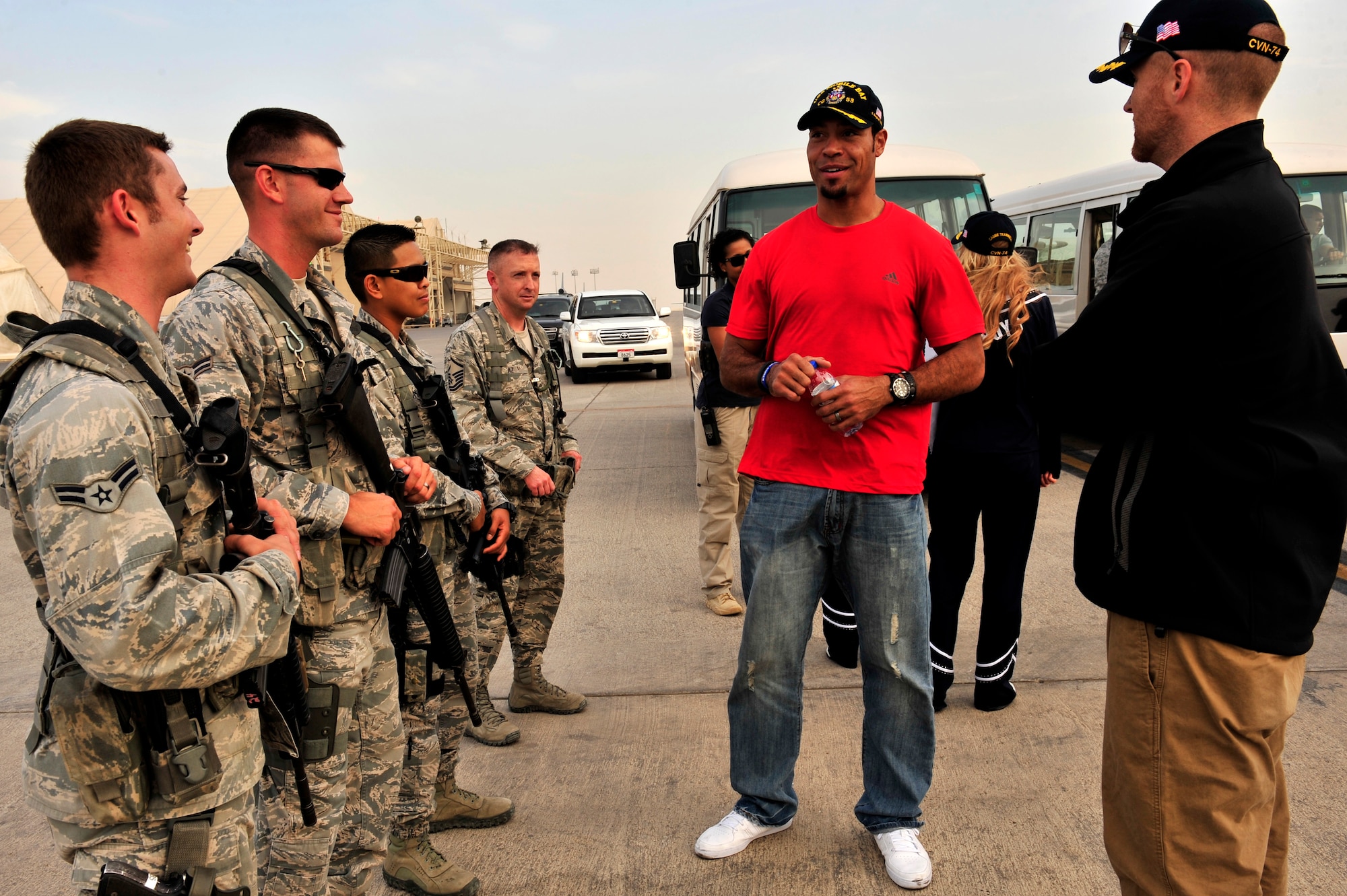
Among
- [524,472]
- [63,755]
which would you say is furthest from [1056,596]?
[63,755]

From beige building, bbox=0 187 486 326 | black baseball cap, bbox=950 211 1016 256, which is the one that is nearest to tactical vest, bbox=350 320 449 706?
black baseball cap, bbox=950 211 1016 256

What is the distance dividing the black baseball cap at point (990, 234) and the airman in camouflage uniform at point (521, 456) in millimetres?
1870

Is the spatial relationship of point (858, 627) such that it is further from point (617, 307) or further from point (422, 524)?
point (617, 307)

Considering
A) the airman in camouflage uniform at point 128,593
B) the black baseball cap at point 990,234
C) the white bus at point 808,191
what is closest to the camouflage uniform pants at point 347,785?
the airman in camouflage uniform at point 128,593

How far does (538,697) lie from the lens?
13.1 feet

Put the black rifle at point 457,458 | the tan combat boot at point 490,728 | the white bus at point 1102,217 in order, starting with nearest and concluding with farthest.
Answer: the black rifle at point 457,458
the tan combat boot at point 490,728
the white bus at point 1102,217

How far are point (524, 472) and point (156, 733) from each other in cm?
225

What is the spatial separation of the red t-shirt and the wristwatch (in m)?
0.07

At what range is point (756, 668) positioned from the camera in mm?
2818

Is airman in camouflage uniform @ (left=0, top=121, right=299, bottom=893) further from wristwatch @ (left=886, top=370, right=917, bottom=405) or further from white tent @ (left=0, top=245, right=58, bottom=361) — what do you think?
white tent @ (left=0, top=245, right=58, bottom=361)

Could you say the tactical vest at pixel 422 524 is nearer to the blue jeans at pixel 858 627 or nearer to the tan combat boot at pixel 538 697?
A: the tan combat boot at pixel 538 697

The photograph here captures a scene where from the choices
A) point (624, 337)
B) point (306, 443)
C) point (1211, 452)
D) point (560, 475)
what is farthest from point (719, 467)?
point (624, 337)

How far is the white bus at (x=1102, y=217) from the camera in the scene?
8.61m

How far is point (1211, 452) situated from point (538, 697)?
9.69ft
